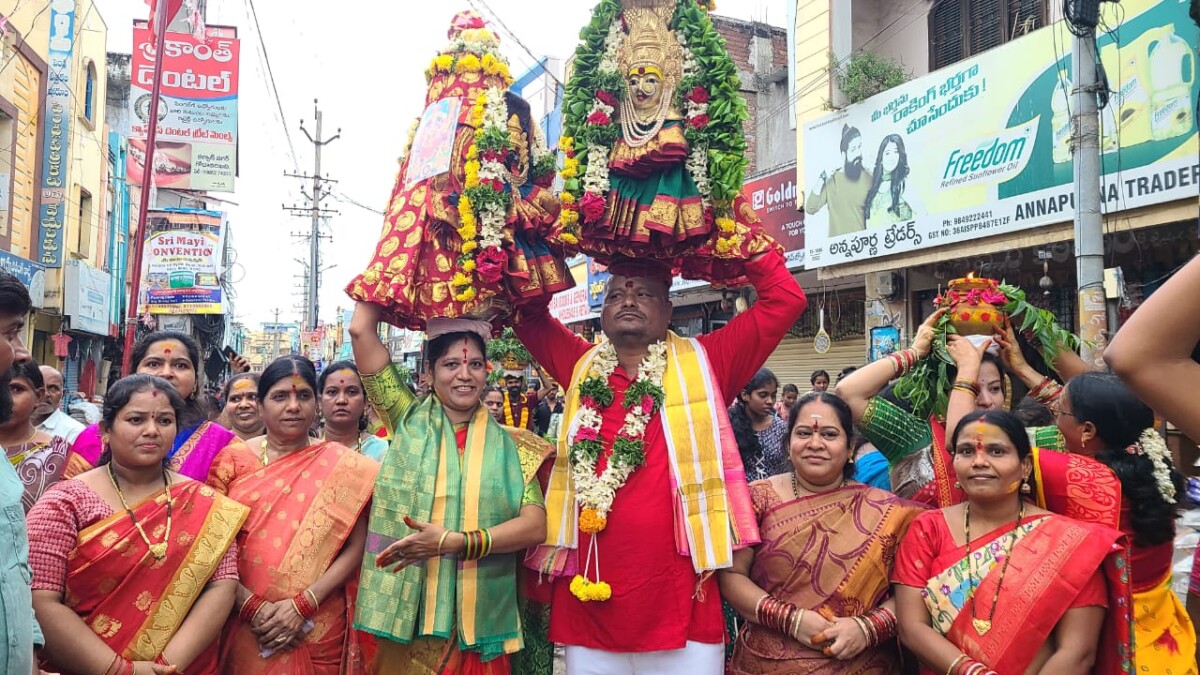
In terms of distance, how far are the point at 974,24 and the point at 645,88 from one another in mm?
8857

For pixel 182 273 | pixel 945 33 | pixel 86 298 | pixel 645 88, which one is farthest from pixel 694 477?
pixel 182 273

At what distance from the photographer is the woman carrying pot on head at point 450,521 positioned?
10.4ft

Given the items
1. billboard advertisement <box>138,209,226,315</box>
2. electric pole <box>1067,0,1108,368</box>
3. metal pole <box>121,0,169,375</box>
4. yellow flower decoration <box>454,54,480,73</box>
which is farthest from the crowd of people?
billboard advertisement <box>138,209,226,315</box>

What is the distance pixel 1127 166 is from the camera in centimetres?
806

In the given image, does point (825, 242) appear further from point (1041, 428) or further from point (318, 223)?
point (318, 223)

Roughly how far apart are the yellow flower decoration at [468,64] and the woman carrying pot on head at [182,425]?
5.52 feet

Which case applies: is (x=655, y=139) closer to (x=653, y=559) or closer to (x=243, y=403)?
(x=653, y=559)

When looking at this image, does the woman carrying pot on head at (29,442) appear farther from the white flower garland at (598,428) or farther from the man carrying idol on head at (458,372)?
the white flower garland at (598,428)

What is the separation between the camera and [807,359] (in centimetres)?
1372

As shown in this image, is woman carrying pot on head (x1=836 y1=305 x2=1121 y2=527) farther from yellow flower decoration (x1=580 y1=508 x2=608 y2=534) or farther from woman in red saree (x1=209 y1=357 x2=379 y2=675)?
woman in red saree (x1=209 y1=357 x2=379 y2=675)

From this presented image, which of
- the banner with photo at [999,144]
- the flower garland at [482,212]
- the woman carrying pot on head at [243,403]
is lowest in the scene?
the woman carrying pot on head at [243,403]

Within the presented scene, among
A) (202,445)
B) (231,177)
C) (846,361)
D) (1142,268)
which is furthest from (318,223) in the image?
(202,445)

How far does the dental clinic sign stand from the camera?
52.8 ft

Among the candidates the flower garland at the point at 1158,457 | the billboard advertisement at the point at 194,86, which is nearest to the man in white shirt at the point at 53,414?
the flower garland at the point at 1158,457
